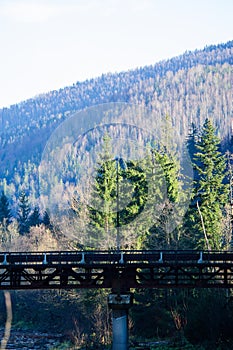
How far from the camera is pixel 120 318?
51.4 metres

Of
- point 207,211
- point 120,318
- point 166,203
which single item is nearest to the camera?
point 120,318

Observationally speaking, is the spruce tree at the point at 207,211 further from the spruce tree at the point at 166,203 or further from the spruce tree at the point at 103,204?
the spruce tree at the point at 103,204

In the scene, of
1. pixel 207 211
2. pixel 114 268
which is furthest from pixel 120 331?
pixel 207 211

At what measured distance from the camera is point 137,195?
71.9m

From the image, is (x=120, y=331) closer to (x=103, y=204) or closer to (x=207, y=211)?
(x=103, y=204)

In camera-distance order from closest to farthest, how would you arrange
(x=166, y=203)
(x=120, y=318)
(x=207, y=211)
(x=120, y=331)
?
(x=120, y=331)
(x=120, y=318)
(x=166, y=203)
(x=207, y=211)

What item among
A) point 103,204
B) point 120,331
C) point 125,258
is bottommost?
point 120,331

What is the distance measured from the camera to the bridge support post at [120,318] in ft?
166

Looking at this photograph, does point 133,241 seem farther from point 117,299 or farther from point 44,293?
point 117,299

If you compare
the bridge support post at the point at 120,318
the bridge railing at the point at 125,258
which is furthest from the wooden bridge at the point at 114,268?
the bridge support post at the point at 120,318

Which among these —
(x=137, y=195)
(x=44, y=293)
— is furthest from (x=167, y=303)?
(x=44, y=293)

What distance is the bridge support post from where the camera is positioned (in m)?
50.6

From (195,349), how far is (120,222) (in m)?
18.0

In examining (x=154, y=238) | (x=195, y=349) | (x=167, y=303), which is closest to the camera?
(x=195, y=349)
